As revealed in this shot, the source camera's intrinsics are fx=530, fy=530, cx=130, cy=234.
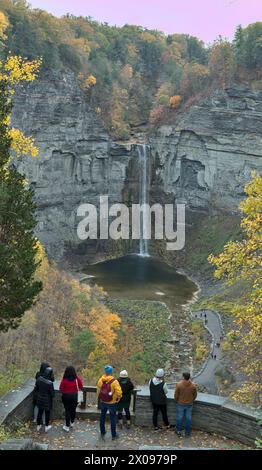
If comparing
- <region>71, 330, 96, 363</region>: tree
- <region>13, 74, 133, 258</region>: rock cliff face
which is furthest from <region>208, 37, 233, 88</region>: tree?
<region>71, 330, 96, 363</region>: tree

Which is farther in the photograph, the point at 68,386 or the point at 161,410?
the point at 161,410

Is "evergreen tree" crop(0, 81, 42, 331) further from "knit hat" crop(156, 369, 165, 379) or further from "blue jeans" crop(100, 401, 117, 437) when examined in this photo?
"knit hat" crop(156, 369, 165, 379)

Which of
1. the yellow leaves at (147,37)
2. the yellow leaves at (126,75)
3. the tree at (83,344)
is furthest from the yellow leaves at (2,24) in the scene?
the yellow leaves at (147,37)

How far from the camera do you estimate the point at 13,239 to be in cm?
1443

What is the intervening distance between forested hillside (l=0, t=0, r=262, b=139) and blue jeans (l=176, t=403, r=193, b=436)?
4684 cm

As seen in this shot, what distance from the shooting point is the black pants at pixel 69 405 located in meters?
11.8

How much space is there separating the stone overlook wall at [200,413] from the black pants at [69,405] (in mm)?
655

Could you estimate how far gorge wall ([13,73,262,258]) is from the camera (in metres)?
61.2

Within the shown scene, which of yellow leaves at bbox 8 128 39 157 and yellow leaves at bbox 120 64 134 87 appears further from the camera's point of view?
yellow leaves at bbox 120 64 134 87

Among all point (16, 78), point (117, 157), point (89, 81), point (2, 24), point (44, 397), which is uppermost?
point (89, 81)

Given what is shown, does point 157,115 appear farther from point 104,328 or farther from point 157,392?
point 157,392

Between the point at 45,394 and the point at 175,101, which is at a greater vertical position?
the point at 175,101

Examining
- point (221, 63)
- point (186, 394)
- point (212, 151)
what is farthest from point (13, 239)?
point (221, 63)

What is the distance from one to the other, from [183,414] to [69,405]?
8.49 ft
